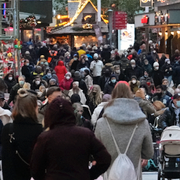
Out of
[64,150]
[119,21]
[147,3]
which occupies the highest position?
[147,3]

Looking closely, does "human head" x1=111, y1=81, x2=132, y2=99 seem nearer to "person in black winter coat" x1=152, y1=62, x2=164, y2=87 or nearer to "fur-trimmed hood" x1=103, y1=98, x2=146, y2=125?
"fur-trimmed hood" x1=103, y1=98, x2=146, y2=125

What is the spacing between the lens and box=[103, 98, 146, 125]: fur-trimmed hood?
17.0 feet

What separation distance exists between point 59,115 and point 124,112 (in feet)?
4.76

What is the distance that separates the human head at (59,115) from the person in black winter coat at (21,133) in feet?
1.96

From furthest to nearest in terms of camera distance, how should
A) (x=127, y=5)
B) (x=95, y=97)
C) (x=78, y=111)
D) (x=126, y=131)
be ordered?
1. (x=127, y=5)
2. (x=95, y=97)
3. (x=78, y=111)
4. (x=126, y=131)

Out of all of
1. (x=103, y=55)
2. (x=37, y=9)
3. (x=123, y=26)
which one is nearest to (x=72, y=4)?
(x=37, y=9)

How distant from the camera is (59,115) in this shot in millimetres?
3959

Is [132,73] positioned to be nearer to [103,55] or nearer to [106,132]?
[103,55]

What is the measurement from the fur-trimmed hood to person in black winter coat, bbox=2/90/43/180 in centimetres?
96

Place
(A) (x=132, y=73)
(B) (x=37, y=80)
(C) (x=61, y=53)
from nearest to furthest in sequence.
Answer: (B) (x=37, y=80), (A) (x=132, y=73), (C) (x=61, y=53)

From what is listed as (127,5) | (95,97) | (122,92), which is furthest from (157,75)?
(127,5)

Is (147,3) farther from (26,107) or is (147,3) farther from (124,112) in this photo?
(26,107)

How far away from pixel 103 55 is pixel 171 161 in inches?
680

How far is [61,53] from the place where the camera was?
28.9m
